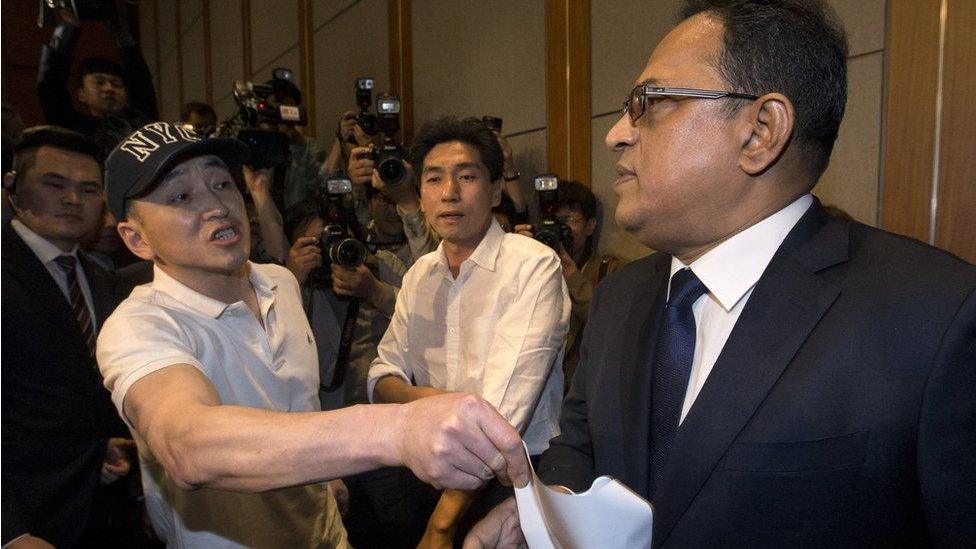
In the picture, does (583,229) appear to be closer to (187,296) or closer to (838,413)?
(187,296)

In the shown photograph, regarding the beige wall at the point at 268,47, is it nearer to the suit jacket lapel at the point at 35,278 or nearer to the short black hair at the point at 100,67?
the short black hair at the point at 100,67

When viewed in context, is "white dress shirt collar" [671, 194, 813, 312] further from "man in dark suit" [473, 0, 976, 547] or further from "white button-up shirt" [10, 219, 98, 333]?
"white button-up shirt" [10, 219, 98, 333]

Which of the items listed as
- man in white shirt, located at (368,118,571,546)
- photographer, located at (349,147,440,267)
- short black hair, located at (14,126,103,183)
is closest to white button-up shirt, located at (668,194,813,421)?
man in white shirt, located at (368,118,571,546)

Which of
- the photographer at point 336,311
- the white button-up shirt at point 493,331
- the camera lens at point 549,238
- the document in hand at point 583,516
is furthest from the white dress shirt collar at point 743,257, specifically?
the photographer at point 336,311

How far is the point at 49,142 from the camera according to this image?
222 cm

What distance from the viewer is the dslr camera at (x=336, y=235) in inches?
91.6

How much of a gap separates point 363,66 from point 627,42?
2.41 meters

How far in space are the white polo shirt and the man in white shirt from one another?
17.5 inches

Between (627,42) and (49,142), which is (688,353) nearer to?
(627,42)

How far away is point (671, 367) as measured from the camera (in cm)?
106

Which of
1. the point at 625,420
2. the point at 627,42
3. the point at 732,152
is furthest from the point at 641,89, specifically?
the point at 627,42

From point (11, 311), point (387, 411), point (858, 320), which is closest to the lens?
point (387, 411)

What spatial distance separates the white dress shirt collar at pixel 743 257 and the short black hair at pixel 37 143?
2.22 m

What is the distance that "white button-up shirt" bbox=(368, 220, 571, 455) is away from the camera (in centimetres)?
169
